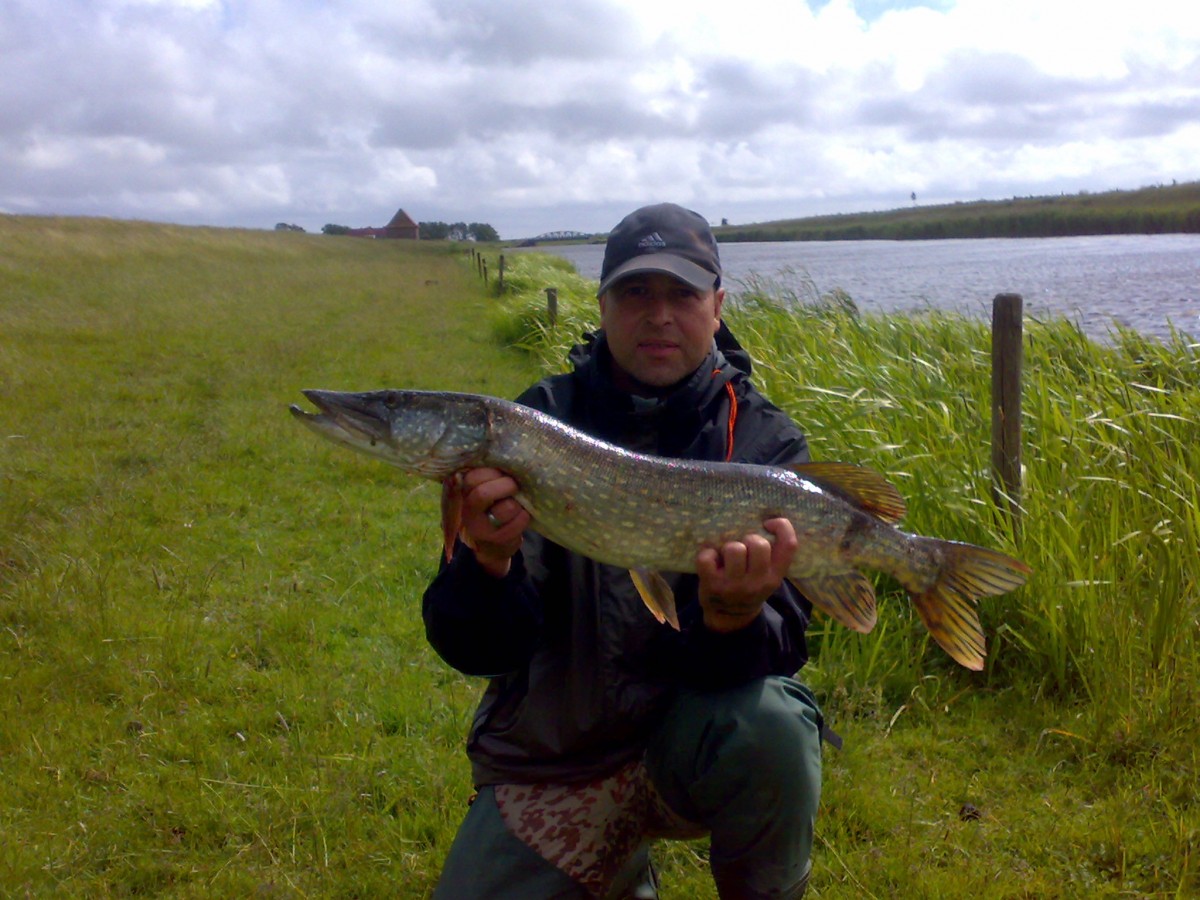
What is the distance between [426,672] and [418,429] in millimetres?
1769

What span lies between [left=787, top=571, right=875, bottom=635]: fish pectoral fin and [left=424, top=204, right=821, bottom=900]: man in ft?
0.25

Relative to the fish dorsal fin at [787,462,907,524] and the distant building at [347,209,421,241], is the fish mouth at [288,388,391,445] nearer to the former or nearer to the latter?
the fish dorsal fin at [787,462,907,524]

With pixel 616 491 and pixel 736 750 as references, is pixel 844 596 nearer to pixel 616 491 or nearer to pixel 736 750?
pixel 736 750

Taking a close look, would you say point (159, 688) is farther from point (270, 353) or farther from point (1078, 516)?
point (270, 353)

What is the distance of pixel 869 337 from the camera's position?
23.0 ft

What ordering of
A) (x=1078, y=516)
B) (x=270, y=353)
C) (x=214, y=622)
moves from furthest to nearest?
(x=270, y=353) < (x=214, y=622) < (x=1078, y=516)

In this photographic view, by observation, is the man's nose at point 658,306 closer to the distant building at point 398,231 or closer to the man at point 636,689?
the man at point 636,689

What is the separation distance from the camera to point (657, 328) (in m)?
2.42

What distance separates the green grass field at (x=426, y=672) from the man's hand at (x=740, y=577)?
0.89 meters

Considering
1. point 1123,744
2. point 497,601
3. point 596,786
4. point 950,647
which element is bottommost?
point 1123,744

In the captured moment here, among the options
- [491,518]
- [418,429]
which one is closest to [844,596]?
[491,518]

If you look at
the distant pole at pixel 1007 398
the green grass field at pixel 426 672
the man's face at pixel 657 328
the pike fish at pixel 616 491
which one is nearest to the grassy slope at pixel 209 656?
the green grass field at pixel 426 672

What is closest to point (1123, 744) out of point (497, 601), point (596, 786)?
point (596, 786)

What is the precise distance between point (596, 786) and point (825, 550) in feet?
2.63
